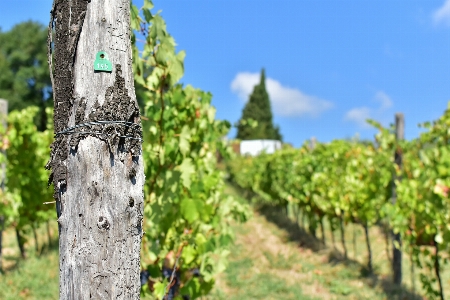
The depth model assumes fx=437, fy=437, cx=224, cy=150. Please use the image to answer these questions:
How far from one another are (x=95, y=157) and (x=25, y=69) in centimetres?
3436

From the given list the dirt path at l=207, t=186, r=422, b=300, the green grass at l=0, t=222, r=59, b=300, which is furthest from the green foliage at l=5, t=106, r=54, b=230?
the dirt path at l=207, t=186, r=422, b=300

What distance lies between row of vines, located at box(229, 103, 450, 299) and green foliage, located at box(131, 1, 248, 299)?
2.65 meters

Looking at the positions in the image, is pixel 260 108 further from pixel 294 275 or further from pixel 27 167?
pixel 294 275

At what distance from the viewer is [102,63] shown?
177 centimetres

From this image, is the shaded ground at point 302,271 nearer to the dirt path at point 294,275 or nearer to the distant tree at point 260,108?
the dirt path at point 294,275

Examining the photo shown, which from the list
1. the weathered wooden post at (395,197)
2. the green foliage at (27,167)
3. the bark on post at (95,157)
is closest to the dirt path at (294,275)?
the weathered wooden post at (395,197)

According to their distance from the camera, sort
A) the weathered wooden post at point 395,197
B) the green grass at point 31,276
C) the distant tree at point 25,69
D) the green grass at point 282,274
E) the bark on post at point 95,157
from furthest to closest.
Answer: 1. the distant tree at point 25,69
2. the weathered wooden post at point 395,197
3. the green grass at point 282,274
4. the green grass at point 31,276
5. the bark on post at point 95,157

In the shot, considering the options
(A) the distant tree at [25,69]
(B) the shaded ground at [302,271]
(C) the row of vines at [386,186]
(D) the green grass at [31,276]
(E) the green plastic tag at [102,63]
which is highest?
(A) the distant tree at [25,69]

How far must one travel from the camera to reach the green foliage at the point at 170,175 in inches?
128

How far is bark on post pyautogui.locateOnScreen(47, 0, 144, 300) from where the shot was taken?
1.71 metres

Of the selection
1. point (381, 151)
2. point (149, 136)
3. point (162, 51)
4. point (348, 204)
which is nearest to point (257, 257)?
point (348, 204)

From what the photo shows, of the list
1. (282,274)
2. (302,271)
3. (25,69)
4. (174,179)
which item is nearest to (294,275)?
(282,274)

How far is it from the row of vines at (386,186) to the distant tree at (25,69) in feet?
79.7

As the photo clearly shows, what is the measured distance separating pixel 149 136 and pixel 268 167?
1244cm
